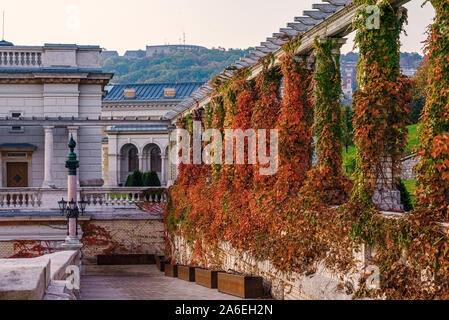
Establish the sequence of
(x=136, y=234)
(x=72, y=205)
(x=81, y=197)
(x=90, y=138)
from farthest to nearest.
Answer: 1. (x=90, y=138)
2. (x=136, y=234)
3. (x=81, y=197)
4. (x=72, y=205)

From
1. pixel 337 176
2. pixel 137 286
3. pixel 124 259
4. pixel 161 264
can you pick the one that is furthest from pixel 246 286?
pixel 124 259

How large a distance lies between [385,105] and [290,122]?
3.92 m

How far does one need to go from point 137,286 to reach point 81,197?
922 cm

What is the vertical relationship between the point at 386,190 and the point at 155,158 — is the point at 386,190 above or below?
below

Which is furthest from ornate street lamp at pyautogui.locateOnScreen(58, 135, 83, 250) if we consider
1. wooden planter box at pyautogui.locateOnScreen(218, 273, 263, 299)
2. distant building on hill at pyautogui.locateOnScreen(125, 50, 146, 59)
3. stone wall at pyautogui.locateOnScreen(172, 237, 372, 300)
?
distant building on hill at pyautogui.locateOnScreen(125, 50, 146, 59)

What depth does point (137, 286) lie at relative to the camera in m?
18.3

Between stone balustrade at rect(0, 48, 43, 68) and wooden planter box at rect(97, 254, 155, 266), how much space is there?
39.3 ft

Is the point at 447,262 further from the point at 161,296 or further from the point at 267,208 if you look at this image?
the point at 161,296

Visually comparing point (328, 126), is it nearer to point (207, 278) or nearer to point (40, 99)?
point (207, 278)

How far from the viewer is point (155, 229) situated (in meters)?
27.6

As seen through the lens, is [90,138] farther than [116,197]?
Yes

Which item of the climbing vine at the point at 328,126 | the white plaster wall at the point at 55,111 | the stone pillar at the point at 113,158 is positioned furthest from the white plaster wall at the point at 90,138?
the stone pillar at the point at 113,158

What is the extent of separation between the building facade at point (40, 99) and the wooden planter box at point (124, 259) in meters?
8.22

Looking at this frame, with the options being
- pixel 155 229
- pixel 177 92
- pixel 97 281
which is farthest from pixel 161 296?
pixel 177 92
